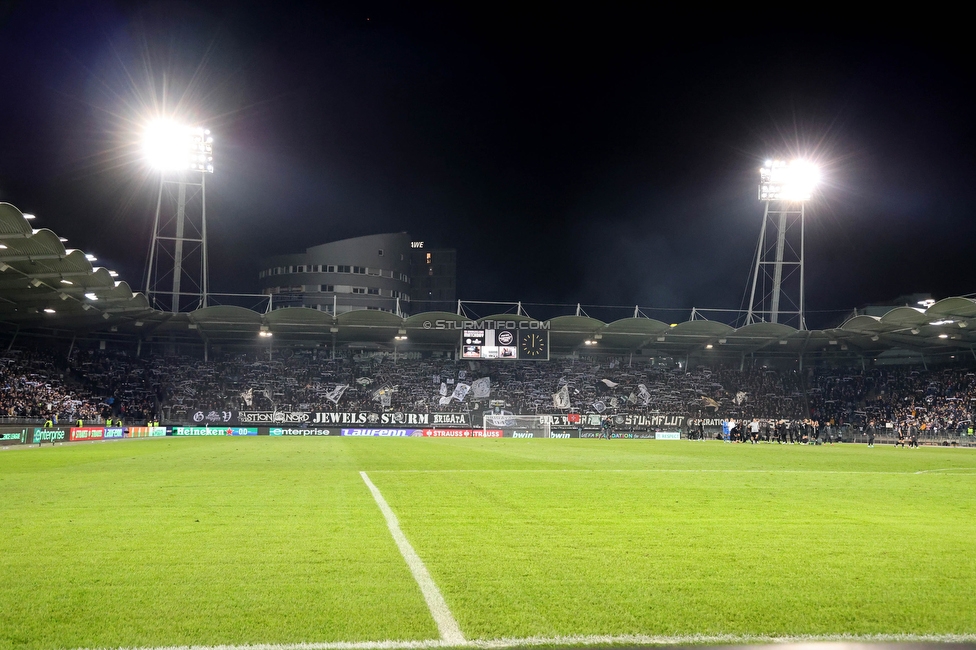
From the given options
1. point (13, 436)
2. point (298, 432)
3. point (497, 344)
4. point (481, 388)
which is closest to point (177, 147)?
point (298, 432)

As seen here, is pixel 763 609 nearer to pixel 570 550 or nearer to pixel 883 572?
pixel 883 572

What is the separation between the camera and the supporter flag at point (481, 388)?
221ft

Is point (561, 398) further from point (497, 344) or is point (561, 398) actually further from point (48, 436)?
point (48, 436)

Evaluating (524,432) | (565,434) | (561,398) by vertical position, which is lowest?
(565,434)

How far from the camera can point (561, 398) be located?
221 ft

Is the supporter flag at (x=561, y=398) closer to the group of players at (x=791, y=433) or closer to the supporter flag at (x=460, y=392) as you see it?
the supporter flag at (x=460, y=392)

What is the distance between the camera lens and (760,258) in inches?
2584

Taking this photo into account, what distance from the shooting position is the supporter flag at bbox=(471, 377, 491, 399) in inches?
2653

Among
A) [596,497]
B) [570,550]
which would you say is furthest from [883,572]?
[596,497]

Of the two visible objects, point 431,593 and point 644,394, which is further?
point 644,394

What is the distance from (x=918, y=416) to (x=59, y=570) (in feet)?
202

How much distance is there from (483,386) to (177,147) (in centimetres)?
3174

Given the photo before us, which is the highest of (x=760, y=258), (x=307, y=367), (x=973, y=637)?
(x=760, y=258)

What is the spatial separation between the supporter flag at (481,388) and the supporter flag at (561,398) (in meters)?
5.93
